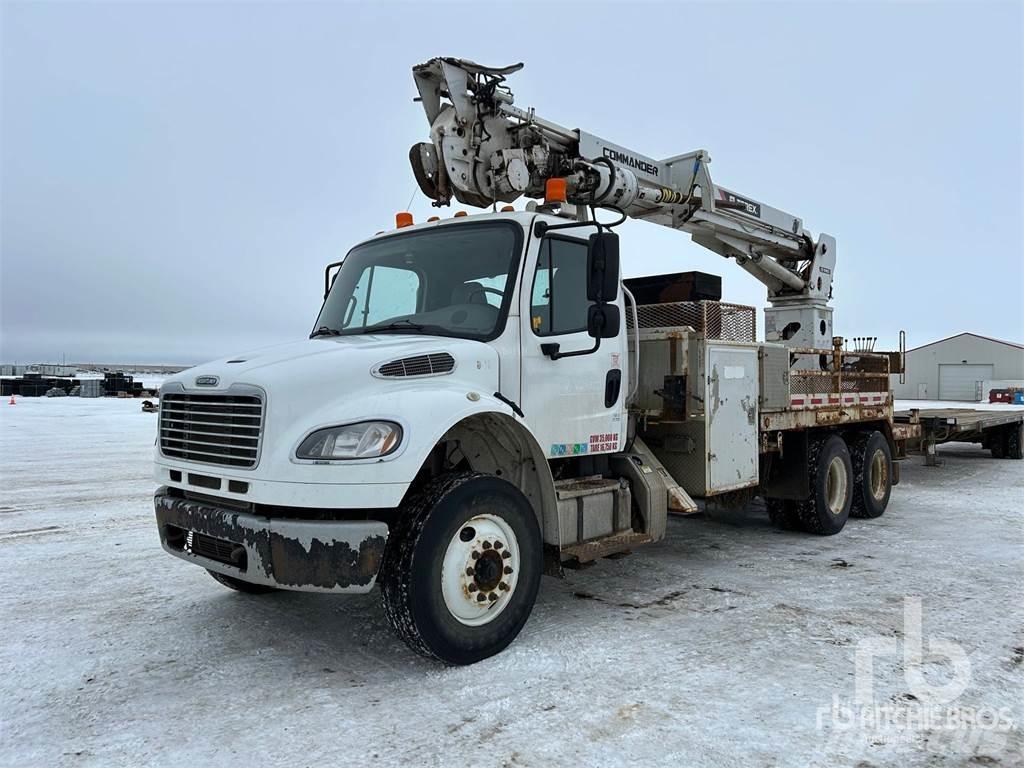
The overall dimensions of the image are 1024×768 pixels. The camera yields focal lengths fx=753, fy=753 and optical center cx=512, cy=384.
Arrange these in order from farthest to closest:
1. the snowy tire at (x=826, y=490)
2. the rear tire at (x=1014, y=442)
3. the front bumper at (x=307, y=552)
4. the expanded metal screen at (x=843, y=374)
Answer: the rear tire at (x=1014, y=442), the snowy tire at (x=826, y=490), the expanded metal screen at (x=843, y=374), the front bumper at (x=307, y=552)

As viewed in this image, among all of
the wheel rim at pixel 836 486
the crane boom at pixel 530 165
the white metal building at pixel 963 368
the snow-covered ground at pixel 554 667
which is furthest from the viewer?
the white metal building at pixel 963 368

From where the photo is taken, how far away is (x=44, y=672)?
13.4ft

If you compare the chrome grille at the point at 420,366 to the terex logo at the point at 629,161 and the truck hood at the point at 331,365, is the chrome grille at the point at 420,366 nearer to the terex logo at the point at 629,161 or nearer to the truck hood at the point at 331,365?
the truck hood at the point at 331,365

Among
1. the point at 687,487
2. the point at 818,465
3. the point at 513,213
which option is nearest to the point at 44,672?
the point at 513,213

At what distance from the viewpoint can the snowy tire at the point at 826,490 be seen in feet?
25.5

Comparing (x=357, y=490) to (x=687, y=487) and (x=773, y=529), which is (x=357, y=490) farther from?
(x=773, y=529)

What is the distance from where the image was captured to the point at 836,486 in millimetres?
8297

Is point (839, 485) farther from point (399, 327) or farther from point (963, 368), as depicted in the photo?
point (963, 368)

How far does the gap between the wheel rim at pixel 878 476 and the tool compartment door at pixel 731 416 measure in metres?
2.94

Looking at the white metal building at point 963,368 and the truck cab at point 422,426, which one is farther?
the white metal building at point 963,368

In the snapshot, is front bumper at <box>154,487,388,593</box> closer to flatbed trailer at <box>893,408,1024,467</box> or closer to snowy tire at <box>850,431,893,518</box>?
snowy tire at <box>850,431,893,518</box>

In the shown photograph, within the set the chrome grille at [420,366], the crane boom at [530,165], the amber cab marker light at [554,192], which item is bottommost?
the chrome grille at [420,366]

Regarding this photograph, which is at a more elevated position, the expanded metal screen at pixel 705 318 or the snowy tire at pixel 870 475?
the expanded metal screen at pixel 705 318

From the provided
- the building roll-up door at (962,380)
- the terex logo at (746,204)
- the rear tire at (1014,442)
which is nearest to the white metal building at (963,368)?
the building roll-up door at (962,380)
